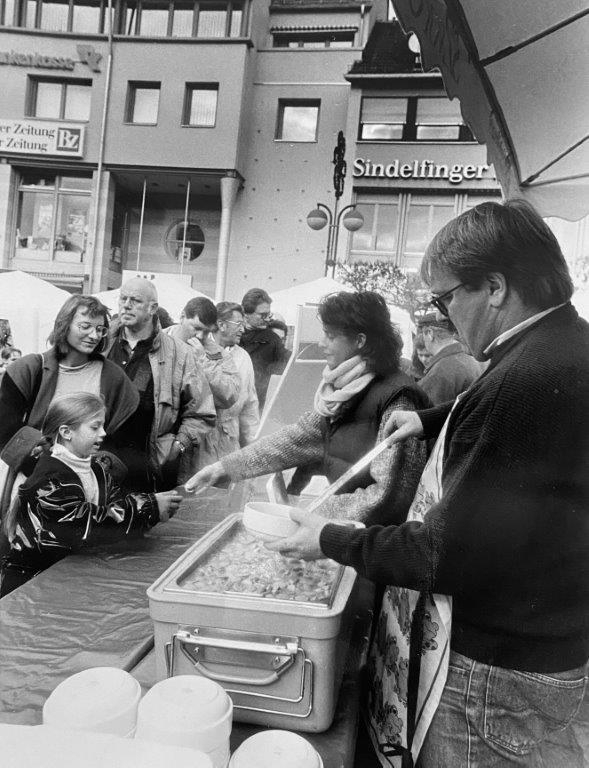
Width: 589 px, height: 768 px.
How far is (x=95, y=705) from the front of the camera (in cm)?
45

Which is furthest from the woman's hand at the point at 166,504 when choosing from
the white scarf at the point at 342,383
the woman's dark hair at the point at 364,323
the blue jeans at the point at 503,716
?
the blue jeans at the point at 503,716

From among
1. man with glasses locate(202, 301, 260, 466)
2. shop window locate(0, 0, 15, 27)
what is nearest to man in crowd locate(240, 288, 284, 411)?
man with glasses locate(202, 301, 260, 466)

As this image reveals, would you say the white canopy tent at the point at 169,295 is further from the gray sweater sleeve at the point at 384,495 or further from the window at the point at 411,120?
the gray sweater sleeve at the point at 384,495

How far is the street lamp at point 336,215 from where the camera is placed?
4.10 ft

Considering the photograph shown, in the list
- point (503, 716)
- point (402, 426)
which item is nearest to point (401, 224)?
point (402, 426)

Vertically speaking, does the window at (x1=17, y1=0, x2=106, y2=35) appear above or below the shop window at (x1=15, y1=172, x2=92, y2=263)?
above

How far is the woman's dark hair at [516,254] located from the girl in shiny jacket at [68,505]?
0.93 meters

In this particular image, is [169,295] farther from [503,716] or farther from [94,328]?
[503,716]

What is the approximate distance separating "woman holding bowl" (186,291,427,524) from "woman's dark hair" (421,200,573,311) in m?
0.49

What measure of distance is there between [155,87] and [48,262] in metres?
0.49

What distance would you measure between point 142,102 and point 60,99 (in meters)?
0.19

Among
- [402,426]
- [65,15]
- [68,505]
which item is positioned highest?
[65,15]

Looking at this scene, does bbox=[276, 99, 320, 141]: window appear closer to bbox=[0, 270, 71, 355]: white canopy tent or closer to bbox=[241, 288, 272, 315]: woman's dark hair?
bbox=[241, 288, 272, 315]: woman's dark hair

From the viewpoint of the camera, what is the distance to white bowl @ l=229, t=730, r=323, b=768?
0.43 m
